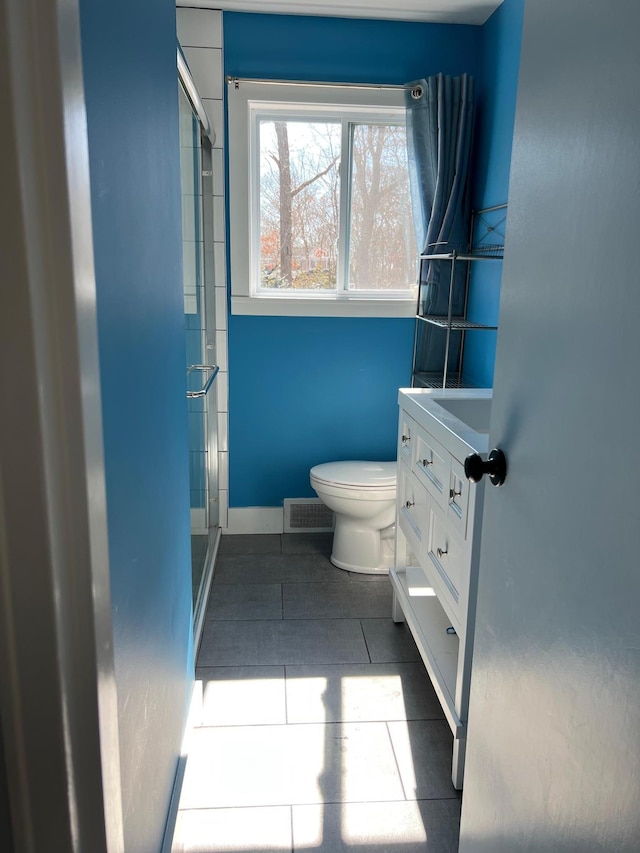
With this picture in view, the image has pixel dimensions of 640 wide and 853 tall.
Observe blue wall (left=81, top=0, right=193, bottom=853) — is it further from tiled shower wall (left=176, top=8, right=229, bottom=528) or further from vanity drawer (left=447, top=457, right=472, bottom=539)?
tiled shower wall (left=176, top=8, right=229, bottom=528)

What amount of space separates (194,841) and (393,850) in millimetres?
471

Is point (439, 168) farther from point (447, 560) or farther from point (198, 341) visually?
point (447, 560)

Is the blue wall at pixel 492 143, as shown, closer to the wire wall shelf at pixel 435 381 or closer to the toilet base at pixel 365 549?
the wire wall shelf at pixel 435 381

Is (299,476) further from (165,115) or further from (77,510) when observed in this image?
(77,510)

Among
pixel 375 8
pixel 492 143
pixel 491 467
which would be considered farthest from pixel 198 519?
pixel 375 8

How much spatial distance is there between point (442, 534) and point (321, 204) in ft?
6.14

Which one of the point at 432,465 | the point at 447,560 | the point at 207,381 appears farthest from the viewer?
the point at 207,381

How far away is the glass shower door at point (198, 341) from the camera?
217 centimetres

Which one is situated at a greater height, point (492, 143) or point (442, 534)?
point (492, 143)

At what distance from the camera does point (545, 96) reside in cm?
A: 106

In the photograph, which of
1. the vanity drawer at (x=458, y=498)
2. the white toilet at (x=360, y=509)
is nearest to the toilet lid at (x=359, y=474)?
the white toilet at (x=360, y=509)

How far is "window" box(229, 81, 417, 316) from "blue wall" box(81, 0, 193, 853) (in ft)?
4.99

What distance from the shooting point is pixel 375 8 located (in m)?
2.85

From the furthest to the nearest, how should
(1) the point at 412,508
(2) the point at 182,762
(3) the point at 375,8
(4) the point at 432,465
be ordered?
(3) the point at 375,8 → (1) the point at 412,508 → (4) the point at 432,465 → (2) the point at 182,762
